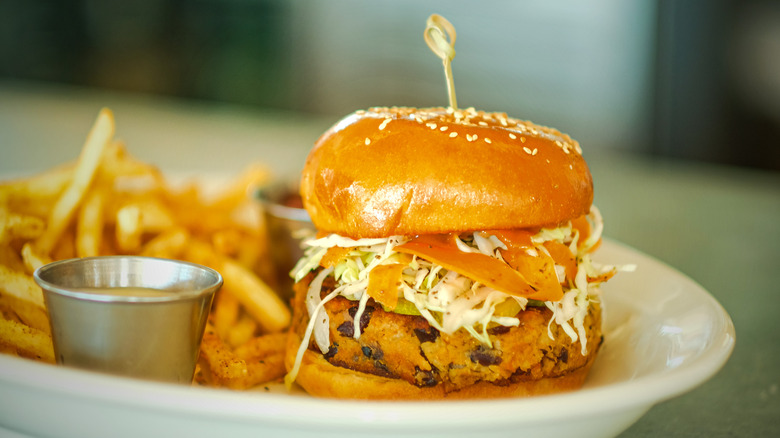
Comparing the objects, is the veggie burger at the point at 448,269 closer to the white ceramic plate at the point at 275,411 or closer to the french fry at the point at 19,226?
the white ceramic plate at the point at 275,411

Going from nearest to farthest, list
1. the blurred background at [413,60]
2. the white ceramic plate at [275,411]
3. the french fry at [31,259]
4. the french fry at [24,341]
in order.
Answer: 1. the white ceramic plate at [275,411]
2. the french fry at [24,341]
3. the french fry at [31,259]
4. the blurred background at [413,60]

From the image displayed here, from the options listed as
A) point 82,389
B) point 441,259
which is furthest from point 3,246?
point 441,259

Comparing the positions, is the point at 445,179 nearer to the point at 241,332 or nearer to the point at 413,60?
the point at 241,332

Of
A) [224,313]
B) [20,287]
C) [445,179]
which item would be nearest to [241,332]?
[224,313]

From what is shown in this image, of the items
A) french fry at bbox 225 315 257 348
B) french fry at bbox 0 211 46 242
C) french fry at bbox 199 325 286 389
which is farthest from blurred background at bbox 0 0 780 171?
french fry at bbox 0 211 46 242

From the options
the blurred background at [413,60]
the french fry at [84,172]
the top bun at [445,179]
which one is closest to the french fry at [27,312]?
the french fry at [84,172]

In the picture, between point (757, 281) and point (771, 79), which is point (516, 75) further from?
point (757, 281)

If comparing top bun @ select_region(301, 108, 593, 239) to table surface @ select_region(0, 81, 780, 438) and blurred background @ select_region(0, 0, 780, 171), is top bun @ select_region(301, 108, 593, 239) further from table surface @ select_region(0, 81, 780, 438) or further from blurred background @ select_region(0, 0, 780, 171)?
blurred background @ select_region(0, 0, 780, 171)
